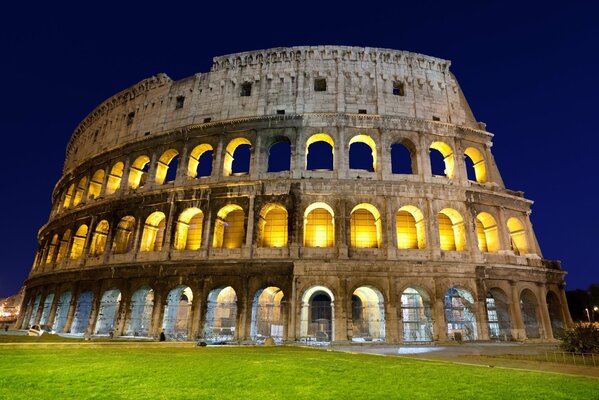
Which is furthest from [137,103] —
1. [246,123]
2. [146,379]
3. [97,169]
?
[146,379]

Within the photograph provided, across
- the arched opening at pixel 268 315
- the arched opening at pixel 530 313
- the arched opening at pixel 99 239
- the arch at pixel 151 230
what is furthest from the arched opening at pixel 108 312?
the arched opening at pixel 530 313

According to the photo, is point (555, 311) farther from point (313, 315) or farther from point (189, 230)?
point (189, 230)

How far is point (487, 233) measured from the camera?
24391mm

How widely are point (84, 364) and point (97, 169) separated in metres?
24.5

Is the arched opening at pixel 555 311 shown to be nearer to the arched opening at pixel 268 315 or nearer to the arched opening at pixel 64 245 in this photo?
the arched opening at pixel 268 315

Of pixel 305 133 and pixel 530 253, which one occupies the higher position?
pixel 305 133

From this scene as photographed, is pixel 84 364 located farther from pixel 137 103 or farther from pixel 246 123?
pixel 137 103

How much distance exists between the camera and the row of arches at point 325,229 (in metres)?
22.7

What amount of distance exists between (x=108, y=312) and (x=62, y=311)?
5026mm

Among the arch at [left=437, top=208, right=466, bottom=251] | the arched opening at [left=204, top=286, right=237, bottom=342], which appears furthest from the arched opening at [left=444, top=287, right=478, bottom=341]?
the arched opening at [left=204, top=286, right=237, bottom=342]

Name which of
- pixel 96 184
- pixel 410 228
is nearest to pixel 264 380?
pixel 410 228

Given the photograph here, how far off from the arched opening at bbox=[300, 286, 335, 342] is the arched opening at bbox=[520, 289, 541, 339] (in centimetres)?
1234

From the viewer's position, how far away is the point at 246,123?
25.0m

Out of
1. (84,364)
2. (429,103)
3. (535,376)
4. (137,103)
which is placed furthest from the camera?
(137,103)
